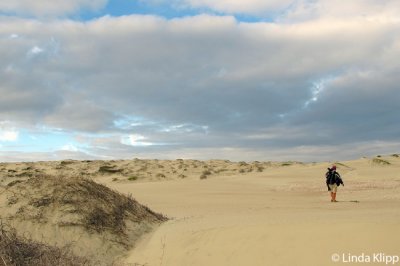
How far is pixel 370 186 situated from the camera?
29.2 meters

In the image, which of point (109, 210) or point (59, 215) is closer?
point (59, 215)

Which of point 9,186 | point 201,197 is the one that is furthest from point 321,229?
point 201,197

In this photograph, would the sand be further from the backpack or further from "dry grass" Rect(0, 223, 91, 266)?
"dry grass" Rect(0, 223, 91, 266)

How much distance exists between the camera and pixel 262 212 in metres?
16.8

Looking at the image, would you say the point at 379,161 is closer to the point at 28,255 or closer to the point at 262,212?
the point at 262,212

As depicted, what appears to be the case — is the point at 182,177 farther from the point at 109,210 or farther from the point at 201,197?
the point at 109,210

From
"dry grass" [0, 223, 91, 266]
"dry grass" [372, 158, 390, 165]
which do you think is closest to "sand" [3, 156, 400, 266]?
"dry grass" [372, 158, 390, 165]

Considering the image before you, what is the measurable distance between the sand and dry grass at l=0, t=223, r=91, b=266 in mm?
2070

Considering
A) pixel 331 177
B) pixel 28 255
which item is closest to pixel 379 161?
pixel 331 177

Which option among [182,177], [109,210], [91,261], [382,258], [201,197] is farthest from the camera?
[182,177]

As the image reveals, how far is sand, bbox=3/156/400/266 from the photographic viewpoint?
30.3 feet

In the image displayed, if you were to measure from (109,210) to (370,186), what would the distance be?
2053 centimetres

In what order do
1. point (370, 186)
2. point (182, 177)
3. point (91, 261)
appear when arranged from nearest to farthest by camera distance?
point (91, 261) < point (370, 186) < point (182, 177)

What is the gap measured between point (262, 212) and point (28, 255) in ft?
31.6
